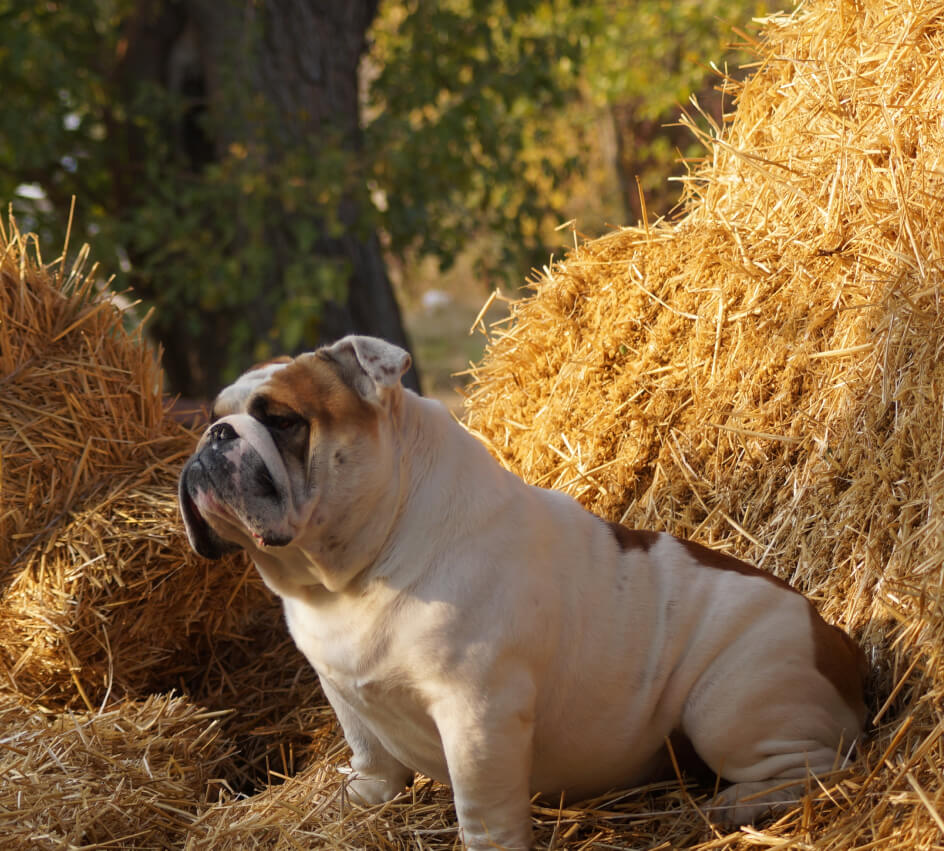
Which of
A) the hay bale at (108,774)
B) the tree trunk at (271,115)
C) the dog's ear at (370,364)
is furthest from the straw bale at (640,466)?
the tree trunk at (271,115)

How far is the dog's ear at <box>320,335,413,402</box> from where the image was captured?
264 centimetres

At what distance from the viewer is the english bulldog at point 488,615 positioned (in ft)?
8.56

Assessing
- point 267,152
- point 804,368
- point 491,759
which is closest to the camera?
point 491,759

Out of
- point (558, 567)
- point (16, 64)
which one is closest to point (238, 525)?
point (558, 567)

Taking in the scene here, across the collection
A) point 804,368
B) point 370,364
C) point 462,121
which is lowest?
point 804,368

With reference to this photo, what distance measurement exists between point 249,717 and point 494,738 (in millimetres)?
1804

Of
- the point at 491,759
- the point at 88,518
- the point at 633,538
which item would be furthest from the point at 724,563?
the point at 88,518

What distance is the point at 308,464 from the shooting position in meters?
2.66

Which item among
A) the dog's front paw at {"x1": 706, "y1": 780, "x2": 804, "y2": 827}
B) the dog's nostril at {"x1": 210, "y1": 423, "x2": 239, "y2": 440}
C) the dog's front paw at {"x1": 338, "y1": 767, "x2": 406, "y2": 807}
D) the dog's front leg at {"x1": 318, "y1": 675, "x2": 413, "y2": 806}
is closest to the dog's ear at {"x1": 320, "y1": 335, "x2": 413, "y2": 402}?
the dog's nostril at {"x1": 210, "y1": 423, "x2": 239, "y2": 440}

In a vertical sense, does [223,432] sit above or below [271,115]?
below

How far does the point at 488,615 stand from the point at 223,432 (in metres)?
0.86

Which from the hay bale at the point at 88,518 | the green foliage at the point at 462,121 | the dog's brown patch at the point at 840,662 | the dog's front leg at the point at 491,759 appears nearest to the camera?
the dog's front leg at the point at 491,759

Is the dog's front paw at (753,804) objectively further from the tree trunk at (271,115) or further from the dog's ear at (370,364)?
the tree trunk at (271,115)

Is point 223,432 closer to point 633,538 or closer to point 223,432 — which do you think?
point 223,432
